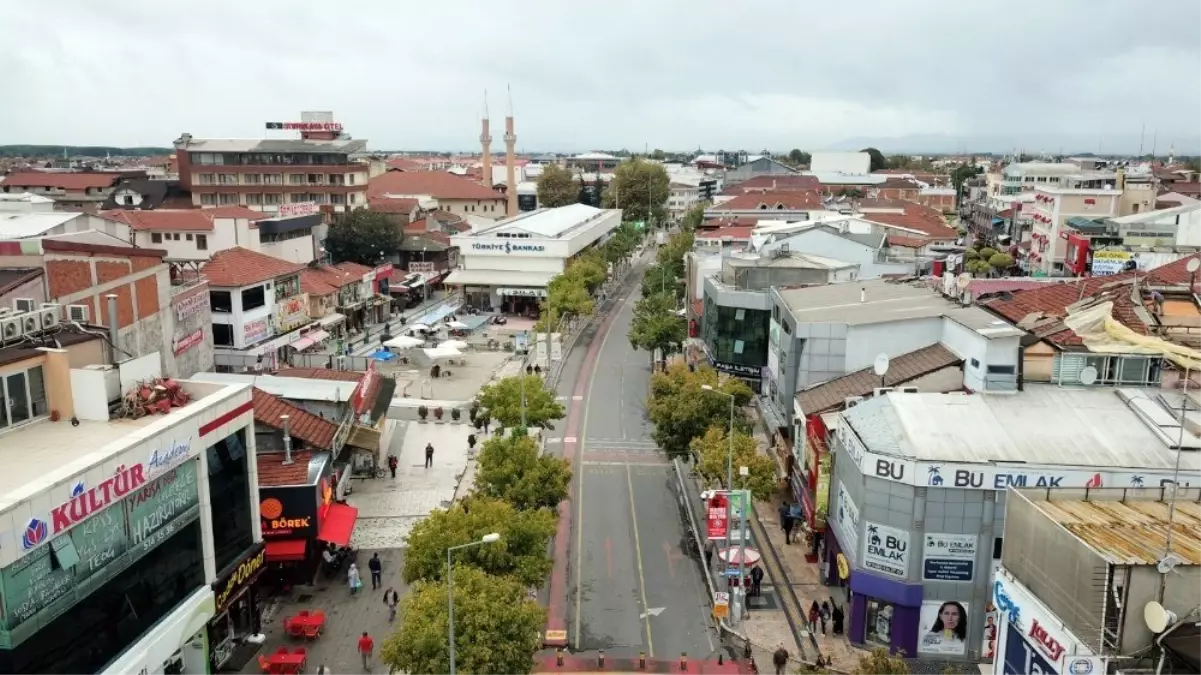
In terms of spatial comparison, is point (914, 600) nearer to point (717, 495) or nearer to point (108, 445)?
point (717, 495)

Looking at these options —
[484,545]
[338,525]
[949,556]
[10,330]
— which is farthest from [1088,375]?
[10,330]

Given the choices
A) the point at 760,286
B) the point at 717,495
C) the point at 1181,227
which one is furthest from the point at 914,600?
the point at 1181,227

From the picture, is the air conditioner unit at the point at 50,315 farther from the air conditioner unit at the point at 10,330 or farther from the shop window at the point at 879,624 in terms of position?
the shop window at the point at 879,624

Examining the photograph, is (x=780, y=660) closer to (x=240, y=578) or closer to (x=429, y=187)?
(x=240, y=578)

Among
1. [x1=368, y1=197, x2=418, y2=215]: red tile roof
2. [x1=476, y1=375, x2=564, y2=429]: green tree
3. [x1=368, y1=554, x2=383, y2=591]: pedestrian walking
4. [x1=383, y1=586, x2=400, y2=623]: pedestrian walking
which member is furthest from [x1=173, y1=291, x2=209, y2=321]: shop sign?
[x1=368, y1=197, x2=418, y2=215]: red tile roof

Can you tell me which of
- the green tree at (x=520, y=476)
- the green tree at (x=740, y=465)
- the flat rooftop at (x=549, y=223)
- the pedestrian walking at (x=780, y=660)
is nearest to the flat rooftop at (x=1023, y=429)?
the green tree at (x=740, y=465)
